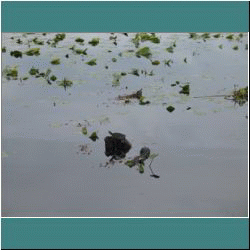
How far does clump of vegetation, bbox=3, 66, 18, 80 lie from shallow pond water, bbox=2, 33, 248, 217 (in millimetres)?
38

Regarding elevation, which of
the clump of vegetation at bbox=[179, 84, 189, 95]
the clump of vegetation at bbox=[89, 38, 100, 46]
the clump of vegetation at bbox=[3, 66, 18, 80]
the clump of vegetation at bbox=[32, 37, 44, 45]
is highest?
the clump of vegetation at bbox=[32, 37, 44, 45]

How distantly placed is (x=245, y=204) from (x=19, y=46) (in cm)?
179

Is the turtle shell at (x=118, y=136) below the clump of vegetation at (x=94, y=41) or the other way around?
below

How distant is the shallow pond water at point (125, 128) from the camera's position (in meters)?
3.23

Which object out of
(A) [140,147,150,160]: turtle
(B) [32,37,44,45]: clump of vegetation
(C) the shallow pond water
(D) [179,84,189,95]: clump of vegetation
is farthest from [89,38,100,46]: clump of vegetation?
(A) [140,147,150,160]: turtle

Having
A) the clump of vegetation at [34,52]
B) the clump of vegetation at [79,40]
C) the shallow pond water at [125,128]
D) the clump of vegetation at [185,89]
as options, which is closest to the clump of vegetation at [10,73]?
the shallow pond water at [125,128]

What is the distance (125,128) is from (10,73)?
83cm

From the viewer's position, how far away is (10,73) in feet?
11.6

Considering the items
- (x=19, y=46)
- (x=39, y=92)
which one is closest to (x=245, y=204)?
(x=39, y=92)

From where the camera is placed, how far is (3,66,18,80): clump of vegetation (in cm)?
352

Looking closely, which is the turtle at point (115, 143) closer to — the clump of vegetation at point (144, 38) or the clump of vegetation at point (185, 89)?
the clump of vegetation at point (185, 89)

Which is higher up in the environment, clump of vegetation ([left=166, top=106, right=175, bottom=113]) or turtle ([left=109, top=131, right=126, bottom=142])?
clump of vegetation ([left=166, top=106, right=175, bottom=113])

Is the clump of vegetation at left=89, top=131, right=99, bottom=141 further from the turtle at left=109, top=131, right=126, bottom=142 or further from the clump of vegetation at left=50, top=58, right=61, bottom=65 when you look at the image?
the clump of vegetation at left=50, top=58, right=61, bottom=65

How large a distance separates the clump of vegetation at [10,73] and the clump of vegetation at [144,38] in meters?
0.81
